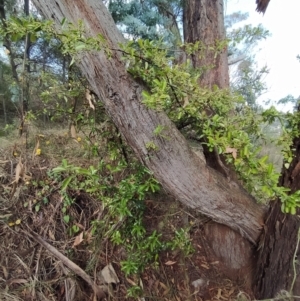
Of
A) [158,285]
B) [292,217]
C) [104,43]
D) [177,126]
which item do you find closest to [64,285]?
[158,285]

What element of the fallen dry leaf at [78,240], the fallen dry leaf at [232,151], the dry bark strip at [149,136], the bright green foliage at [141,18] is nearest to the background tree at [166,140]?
the dry bark strip at [149,136]

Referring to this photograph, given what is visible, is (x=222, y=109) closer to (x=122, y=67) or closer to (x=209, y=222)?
(x=122, y=67)

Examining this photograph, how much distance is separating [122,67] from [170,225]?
0.92 m

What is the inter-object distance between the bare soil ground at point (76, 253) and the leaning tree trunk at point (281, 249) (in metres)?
0.16

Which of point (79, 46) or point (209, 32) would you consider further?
point (209, 32)

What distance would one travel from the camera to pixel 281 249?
3.68ft

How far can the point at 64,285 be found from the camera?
150cm

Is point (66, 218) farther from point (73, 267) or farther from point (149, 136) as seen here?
point (149, 136)

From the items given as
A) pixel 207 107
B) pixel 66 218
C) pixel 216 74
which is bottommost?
pixel 66 218

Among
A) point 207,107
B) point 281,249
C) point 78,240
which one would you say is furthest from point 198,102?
point 78,240

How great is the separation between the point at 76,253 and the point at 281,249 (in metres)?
1.06

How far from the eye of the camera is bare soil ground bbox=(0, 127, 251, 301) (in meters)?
1.41

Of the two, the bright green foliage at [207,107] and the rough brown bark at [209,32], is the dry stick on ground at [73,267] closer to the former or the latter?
the bright green foliage at [207,107]

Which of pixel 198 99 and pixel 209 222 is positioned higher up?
Result: pixel 198 99
